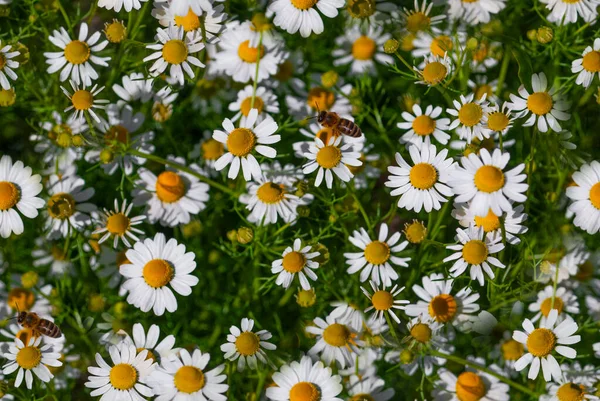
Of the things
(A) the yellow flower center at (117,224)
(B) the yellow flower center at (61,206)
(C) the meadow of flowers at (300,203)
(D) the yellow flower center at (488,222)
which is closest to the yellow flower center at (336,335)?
(C) the meadow of flowers at (300,203)

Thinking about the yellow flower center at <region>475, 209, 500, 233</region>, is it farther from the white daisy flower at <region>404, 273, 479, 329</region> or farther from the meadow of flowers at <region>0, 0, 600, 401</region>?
the white daisy flower at <region>404, 273, 479, 329</region>

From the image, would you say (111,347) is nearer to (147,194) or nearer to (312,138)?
(147,194)

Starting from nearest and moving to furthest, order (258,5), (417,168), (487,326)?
1. (417,168)
2. (487,326)
3. (258,5)

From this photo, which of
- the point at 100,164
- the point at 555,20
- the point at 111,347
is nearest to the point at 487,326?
the point at 555,20

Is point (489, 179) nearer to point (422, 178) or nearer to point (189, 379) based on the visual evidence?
point (422, 178)

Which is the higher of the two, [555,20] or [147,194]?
[555,20]

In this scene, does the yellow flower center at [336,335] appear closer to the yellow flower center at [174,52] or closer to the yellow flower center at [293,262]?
the yellow flower center at [293,262]

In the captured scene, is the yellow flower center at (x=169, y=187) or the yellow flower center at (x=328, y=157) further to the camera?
the yellow flower center at (x=169, y=187)
